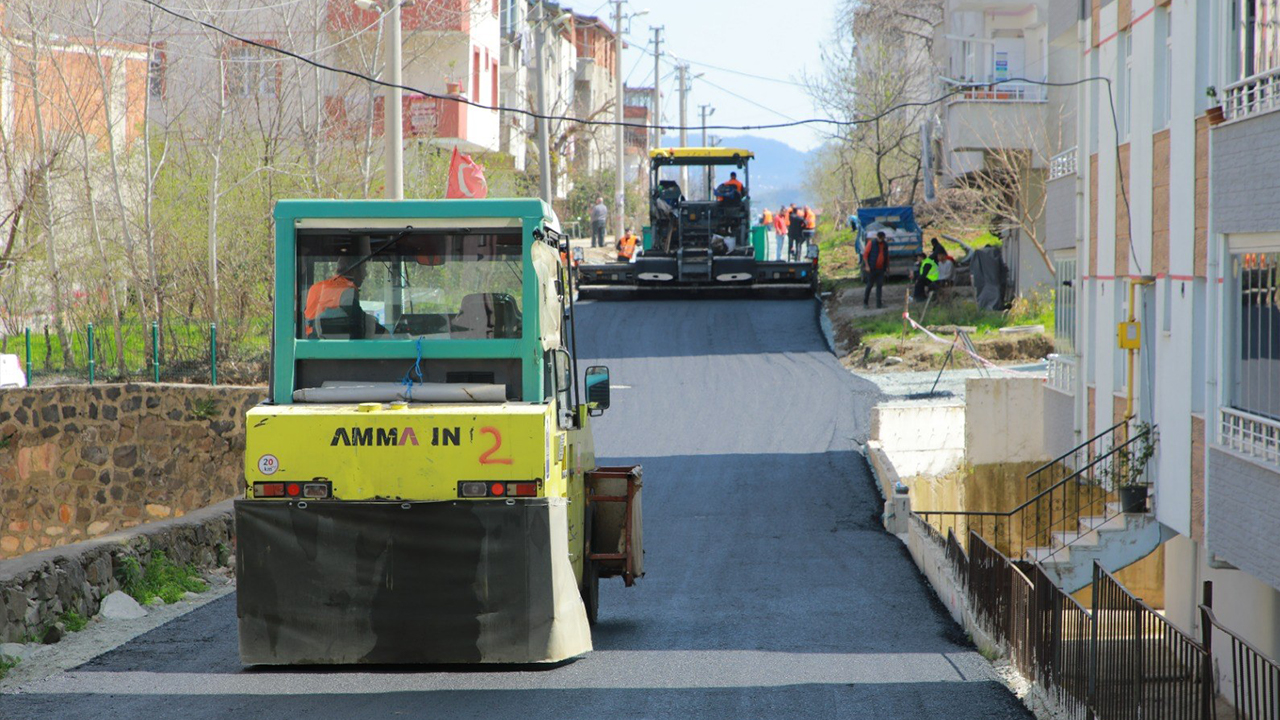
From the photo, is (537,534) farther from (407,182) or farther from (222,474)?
(407,182)

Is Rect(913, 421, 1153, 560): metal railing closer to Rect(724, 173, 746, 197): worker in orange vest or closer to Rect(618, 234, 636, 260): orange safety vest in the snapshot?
Rect(724, 173, 746, 197): worker in orange vest

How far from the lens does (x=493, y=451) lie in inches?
328

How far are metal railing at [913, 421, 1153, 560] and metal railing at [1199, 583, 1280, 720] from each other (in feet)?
33.8

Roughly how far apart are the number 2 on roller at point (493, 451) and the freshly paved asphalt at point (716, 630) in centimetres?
143

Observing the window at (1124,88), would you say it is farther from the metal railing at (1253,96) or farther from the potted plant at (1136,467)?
the metal railing at (1253,96)

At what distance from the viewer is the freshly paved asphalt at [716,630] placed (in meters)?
8.08

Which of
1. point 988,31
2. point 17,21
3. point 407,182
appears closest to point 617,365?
point 407,182

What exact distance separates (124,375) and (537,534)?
1786cm

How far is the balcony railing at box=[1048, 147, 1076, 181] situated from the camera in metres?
23.0

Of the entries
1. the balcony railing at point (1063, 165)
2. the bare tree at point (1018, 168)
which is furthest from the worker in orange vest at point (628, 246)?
the balcony railing at point (1063, 165)

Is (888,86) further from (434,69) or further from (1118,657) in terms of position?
(1118,657)

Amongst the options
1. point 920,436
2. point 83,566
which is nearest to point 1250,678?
point 83,566

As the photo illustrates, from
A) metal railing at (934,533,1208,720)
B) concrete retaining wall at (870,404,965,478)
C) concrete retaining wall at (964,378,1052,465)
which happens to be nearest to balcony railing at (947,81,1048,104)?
concrete retaining wall at (964,378,1052,465)

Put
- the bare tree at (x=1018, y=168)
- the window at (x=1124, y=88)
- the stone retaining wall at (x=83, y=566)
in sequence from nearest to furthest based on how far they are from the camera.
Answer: the stone retaining wall at (x=83, y=566) < the window at (x=1124, y=88) < the bare tree at (x=1018, y=168)
